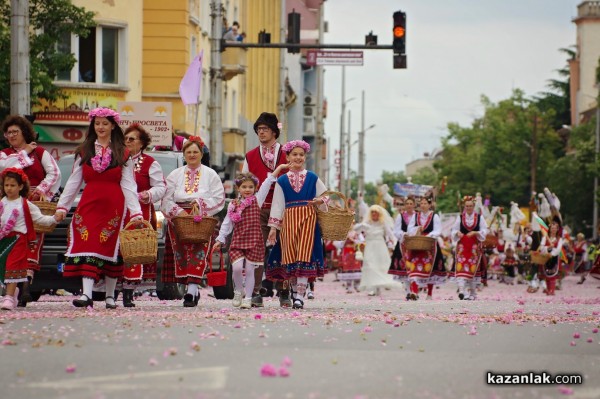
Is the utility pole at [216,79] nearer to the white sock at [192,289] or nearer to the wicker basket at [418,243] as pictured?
the wicker basket at [418,243]

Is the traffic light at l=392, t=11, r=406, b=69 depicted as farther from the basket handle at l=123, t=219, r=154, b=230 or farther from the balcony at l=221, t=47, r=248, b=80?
the balcony at l=221, t=47, r=248, b=80

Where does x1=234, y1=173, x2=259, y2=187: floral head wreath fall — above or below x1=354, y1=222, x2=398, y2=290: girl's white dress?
above

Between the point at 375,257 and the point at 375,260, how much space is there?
9cm

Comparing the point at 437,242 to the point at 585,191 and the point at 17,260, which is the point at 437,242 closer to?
the point at 17,260

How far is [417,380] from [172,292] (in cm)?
1116

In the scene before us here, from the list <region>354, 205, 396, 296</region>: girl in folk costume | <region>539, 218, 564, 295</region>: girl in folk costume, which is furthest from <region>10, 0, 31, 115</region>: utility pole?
<region>539, 218, 564, 295</region>: girl in folk costume

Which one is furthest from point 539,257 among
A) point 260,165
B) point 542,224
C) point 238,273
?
point 238,273

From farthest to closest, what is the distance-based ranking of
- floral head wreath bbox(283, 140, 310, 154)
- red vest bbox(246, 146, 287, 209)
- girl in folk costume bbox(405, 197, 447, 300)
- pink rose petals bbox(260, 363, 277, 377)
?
girl in folk costume bbox(405, 197, 447, 300), red vest bbox(246, 146, 287, 209), floral head wreath bbox(283, 140, 310, 154), pink rose petals bbox(260, 363, 277, 377)

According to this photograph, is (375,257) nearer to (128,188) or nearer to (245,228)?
(245,228)

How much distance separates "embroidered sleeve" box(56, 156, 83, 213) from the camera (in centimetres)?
1549

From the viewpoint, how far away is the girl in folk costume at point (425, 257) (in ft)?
86.9

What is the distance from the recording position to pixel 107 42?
138 ft

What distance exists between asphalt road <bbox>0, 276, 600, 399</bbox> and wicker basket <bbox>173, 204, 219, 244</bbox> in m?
1.13

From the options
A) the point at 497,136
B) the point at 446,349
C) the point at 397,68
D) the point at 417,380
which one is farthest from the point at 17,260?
the point at 497,136
